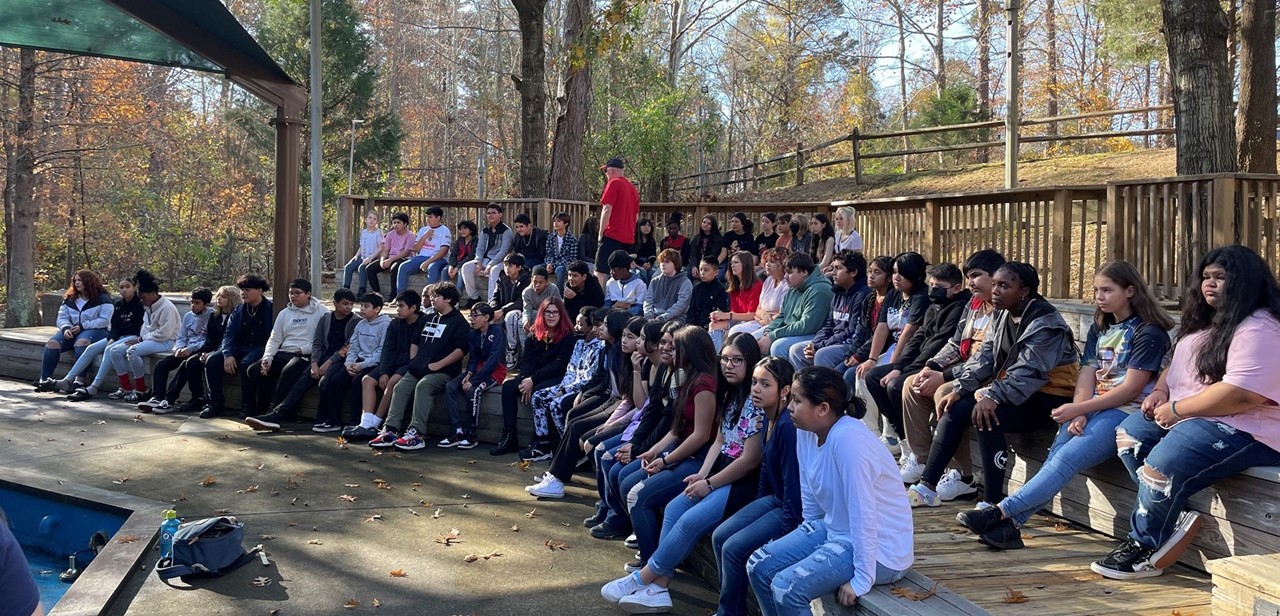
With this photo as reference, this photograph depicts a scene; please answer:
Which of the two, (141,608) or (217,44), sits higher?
(217,44)

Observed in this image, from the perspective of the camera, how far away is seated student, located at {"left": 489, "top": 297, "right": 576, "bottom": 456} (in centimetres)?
866

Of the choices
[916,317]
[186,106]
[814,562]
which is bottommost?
[814,562]

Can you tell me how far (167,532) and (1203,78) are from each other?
9.17 m

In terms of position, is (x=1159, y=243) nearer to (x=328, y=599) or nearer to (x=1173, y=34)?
(x=1173, y=34)

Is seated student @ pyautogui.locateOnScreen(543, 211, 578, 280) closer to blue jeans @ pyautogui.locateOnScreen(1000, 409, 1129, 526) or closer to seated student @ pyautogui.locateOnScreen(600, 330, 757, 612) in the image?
seated student @ pyautogui.locateOnScreen(600, 330, 757, 612)

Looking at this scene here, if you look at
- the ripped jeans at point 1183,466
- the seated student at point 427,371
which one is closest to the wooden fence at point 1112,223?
the ripped jeans at point 1183,466

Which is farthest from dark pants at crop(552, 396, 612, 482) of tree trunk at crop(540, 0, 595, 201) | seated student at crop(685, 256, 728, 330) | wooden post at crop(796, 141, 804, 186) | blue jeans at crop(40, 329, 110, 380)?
wooden post at crop(796, 141, 804, 186)

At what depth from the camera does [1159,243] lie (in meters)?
7.76

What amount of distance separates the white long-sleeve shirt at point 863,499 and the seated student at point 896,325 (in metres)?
2.55

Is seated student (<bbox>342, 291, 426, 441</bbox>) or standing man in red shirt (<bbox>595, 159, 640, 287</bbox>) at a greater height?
standing man in red shirt (<bbox>595, 159, 640, 287</bbox>)

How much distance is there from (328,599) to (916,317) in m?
4.12

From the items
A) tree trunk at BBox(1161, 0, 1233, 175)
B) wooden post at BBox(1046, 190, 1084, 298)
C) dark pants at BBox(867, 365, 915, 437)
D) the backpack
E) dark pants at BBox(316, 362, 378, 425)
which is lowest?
the backpack

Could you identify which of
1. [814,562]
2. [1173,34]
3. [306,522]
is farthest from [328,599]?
[1173,34]

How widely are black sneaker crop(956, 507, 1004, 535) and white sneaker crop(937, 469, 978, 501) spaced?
79 cm
